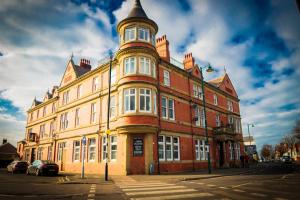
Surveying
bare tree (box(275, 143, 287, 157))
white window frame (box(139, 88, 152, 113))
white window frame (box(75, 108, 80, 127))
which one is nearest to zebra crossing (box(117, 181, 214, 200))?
white window frame (box(139, 88, 152, 113))

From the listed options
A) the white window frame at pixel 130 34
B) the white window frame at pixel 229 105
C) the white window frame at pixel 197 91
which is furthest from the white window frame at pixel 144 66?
the white window frame at pixel 229 105

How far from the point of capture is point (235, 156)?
37531 millimetres

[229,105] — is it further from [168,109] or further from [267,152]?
[267,152]

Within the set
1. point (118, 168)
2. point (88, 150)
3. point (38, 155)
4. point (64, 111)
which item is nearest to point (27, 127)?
point (38, 155)

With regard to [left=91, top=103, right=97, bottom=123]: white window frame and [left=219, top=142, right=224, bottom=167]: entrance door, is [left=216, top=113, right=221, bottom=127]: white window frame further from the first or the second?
[left=91, top=103, right=97, bottom=123]: white window frame

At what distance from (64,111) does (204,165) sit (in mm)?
21114

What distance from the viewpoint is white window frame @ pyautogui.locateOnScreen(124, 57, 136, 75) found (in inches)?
901

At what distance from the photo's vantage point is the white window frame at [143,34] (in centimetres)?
2377

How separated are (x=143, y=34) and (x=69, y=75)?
16.2 m

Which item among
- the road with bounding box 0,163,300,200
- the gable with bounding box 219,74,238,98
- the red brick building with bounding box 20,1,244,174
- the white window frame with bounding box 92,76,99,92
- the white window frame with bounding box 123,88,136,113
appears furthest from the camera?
the gable with bounding box 219,74,238,98

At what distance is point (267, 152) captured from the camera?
120 metres

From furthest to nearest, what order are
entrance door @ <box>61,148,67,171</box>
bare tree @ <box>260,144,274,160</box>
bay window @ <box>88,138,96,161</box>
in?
1. bare tree @ <box>260,144,274,160</box>
2. entrance door @ <box>61,148,67,171</box>
3. bay window @ <box>88,138,96,161</box>

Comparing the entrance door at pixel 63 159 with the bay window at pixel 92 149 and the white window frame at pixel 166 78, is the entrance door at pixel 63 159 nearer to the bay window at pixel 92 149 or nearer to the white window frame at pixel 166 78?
the bay window at pixel 92 149

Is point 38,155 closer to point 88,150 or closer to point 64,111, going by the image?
point 64,111
